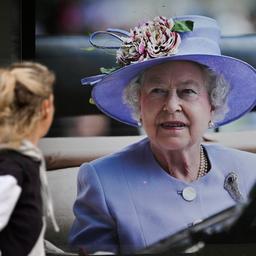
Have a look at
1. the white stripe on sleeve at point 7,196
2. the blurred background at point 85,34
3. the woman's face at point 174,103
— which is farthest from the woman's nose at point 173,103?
the white stripe on sleeve at point 7,196

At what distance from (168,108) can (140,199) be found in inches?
28.1

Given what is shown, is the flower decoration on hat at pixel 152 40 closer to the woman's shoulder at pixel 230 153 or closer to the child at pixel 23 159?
the woman's shoulder at pixel 230 153

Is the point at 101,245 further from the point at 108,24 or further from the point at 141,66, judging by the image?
the point at 108,24

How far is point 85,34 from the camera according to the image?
419 cm

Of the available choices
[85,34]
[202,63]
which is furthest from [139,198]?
[85,34]

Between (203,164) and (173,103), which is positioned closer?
(173,103)

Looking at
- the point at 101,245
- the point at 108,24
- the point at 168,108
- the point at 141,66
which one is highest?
the point at 108,24

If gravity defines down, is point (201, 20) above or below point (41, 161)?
above

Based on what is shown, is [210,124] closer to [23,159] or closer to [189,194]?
[189,194]

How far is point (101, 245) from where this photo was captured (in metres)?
4.28

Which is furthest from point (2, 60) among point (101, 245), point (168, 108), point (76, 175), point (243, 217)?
point (243, 217)

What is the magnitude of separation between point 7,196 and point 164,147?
2.43 metres

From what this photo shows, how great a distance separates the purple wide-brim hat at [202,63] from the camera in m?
4.12

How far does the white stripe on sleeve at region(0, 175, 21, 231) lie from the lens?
6.36ft
